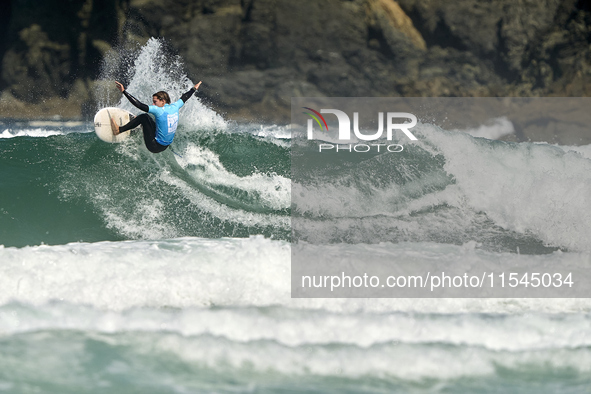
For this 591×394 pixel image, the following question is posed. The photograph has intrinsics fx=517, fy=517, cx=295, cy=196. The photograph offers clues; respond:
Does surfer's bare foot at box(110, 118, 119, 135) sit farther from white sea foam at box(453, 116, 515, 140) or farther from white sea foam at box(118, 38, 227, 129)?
white sea foam at box(453, 116, 515, 140)

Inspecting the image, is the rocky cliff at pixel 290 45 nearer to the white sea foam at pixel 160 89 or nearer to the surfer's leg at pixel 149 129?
the white sea foam at pixel 160 89

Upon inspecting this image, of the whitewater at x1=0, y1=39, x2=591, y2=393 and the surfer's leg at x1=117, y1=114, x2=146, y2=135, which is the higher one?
the surfer's leg at x1=117, y1=114, x2=146, y2=135

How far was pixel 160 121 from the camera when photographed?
17.5ft

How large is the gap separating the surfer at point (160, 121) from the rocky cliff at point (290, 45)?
47.6ft

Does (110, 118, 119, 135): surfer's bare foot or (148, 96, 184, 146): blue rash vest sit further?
(110, 118, 119, 135): surfer's bare foot

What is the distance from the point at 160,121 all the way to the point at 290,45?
615 inches

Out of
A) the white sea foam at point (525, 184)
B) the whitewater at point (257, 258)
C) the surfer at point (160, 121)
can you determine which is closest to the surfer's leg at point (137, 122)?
the surfer at point (160, 121)

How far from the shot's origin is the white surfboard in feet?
19.3

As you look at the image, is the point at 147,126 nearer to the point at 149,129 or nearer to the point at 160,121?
the point at 149,129

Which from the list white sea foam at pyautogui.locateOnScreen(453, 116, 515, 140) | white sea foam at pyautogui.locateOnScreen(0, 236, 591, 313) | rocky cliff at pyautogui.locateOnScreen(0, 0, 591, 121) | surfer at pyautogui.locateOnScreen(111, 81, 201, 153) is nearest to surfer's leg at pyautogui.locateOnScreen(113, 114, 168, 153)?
surfer at pyautogui.locateOnScreen(111, 81, 201, 153)

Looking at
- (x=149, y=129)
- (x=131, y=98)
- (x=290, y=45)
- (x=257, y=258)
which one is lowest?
(x=257, y=258)

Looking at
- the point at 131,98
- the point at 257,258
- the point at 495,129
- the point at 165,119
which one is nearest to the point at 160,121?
the point at 165,119

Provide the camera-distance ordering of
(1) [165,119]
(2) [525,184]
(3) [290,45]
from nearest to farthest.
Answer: (1) [165,119]
(2) [525,184]
(3) [290,45]

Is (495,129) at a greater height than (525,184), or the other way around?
(495,129)
